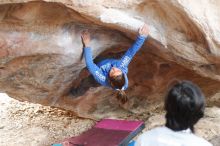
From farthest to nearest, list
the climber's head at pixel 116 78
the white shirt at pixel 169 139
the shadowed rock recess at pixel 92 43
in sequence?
the climber's head at pixel 116 78, the shadowed rock recess at pixel 92 43, the white shirt at pixel 169 139

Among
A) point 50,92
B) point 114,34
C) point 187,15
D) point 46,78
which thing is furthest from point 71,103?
point 187,15

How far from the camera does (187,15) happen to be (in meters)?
2.86

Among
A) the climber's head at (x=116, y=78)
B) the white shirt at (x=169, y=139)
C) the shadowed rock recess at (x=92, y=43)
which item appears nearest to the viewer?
the white shirt at (x=169, y=139)

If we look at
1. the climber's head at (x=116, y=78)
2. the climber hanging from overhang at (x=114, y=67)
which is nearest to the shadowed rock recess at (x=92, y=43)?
the climber hanging from overhang at (x=114, y=67)

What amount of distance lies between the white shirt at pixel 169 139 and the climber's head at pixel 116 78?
1388 mm

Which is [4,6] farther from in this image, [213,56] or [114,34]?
[213,56]

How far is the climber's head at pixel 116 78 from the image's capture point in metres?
2.88

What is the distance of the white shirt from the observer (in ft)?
4.72

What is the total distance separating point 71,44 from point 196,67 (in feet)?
3.65

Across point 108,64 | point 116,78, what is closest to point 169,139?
point 116,78

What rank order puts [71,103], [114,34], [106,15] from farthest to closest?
[71,103] → [114,34] → [106,15]

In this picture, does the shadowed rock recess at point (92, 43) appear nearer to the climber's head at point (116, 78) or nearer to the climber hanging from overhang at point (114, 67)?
the climber hanging from overhang at point (114, 67)

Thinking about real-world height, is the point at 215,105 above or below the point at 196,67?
below

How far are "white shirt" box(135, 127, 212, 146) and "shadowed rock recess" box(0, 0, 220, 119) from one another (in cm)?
127
